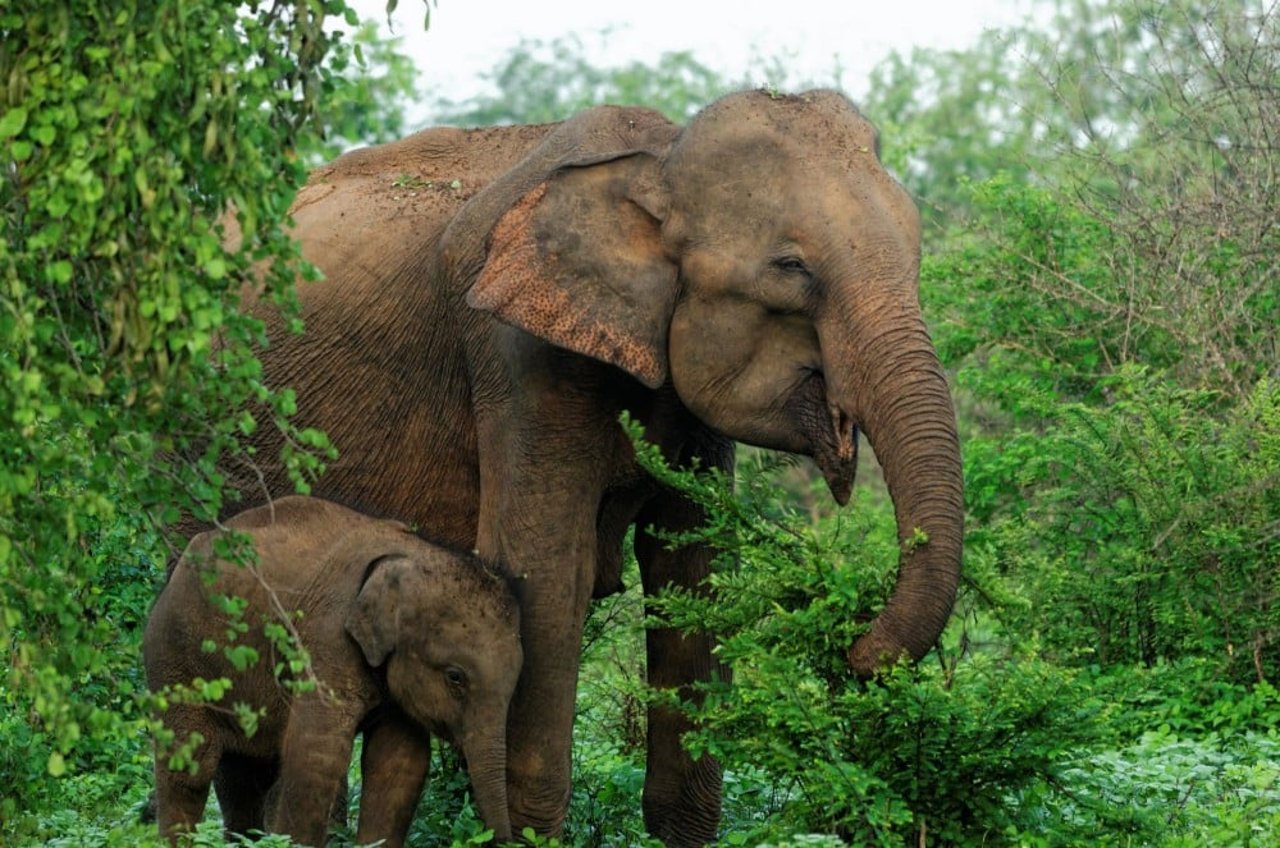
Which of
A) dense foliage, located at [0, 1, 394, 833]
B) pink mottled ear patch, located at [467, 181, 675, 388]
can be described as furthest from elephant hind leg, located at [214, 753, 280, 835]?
dense foliage, located at [0, 1, 394, 833]

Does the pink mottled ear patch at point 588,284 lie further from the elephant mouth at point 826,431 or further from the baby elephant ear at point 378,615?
the baby elephant ear at point 378,615

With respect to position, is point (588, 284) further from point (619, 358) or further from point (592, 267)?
point (619, 358)

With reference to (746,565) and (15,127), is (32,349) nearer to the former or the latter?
(15,127)

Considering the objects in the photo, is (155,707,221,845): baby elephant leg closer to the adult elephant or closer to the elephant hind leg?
the elephant hind leg

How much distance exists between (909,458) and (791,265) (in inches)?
35.5

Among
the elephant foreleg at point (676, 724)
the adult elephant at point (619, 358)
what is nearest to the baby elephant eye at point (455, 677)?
the adult elephant at point (619, 358)

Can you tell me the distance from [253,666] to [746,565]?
179 centimetres

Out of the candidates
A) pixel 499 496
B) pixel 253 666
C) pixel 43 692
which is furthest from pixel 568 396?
pixel 43 692

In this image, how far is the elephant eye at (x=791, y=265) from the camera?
26.3ft

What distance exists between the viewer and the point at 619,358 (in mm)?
8188

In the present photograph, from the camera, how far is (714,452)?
9.16m

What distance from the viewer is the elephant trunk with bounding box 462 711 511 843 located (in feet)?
27.1

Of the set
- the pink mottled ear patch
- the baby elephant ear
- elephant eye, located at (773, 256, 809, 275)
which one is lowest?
the baby elephant ear

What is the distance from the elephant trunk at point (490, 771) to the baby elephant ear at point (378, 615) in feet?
1.42
